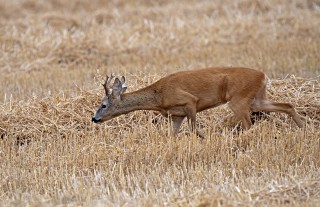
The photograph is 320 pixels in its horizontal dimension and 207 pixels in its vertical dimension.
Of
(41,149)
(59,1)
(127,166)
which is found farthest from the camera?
(59,1)

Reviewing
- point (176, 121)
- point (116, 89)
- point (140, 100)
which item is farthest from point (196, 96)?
point (116, 89)

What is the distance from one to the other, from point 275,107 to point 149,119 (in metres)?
1.79

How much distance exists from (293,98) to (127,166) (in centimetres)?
334

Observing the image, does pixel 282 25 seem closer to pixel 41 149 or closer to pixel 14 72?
pixel 14 72

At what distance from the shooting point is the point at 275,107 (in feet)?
33.7

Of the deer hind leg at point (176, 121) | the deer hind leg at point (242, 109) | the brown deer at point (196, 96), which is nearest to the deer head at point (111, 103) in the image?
the brown deer at point (196, 96)

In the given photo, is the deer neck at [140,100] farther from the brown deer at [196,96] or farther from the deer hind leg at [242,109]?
the deer hind leg at [242,109]

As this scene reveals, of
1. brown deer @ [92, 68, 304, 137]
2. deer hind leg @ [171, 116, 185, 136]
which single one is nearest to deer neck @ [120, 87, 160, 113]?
brown deer @ [92, 68, 304, 137]

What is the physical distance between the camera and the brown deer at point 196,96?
32.9ft

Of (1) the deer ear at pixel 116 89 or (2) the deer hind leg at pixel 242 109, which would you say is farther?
(1) the deer ear at pixel 116 89

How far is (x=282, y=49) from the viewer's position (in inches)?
638

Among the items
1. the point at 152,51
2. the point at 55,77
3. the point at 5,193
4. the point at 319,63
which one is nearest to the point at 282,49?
the point at 319,63

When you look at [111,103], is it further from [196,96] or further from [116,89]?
[196,96]

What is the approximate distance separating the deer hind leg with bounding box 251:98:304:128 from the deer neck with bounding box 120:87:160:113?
4.55 feet
